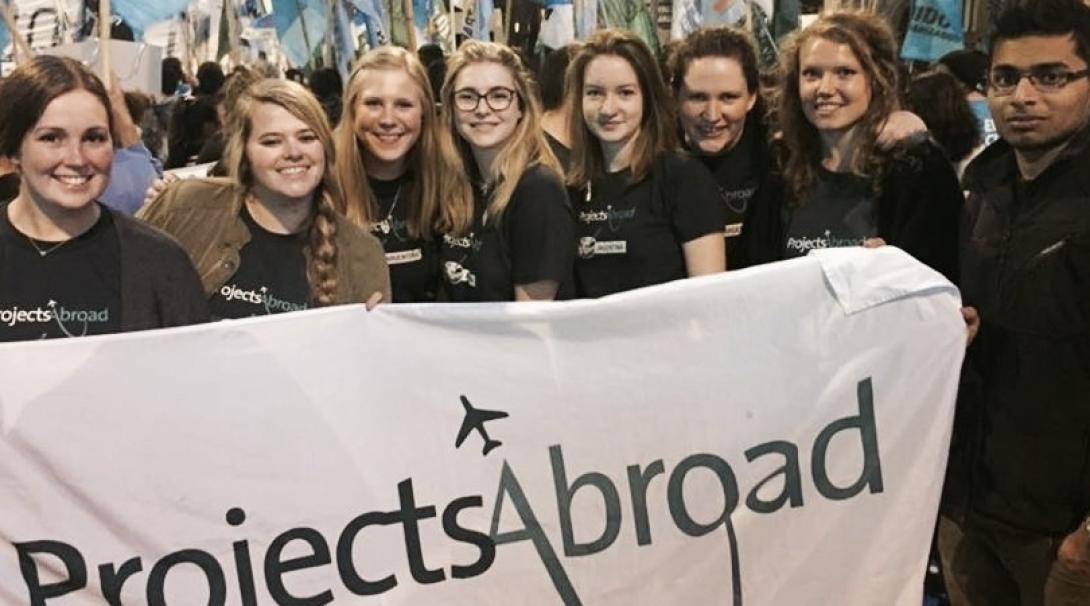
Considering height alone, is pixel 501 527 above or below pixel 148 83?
below

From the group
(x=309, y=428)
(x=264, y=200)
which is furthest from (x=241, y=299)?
(x=309, y=428)

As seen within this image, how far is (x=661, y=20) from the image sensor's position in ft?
43.2

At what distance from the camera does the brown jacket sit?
3.08 metres

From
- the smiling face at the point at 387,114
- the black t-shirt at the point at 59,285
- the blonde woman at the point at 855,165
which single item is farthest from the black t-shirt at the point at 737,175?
the black t-shirt at the point at 59,285

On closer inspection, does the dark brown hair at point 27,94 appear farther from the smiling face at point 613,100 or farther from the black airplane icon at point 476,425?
the smiling face at point 613,100

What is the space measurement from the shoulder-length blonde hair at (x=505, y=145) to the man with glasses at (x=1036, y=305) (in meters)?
1.26

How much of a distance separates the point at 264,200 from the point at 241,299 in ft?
0.98

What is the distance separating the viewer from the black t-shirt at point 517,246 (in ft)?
11.2

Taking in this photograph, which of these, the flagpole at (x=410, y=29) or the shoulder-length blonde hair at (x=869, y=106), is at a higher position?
the flagpole at (x=410, y=29)

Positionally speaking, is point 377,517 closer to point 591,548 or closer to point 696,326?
point 591,548

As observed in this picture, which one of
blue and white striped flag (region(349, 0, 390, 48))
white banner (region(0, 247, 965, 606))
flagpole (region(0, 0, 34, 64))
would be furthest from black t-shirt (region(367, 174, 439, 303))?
blue and white striped flag (region(349, 0, 390, 48))

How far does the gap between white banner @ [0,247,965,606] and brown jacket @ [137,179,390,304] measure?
369 mm

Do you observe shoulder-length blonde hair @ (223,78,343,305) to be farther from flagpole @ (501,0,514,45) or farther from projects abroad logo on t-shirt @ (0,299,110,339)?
flagpole @ (501,0,514,45)

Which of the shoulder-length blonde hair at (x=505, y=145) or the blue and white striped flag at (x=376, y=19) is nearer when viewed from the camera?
the shoulder-length blonde hair at (x=505, y=145)
